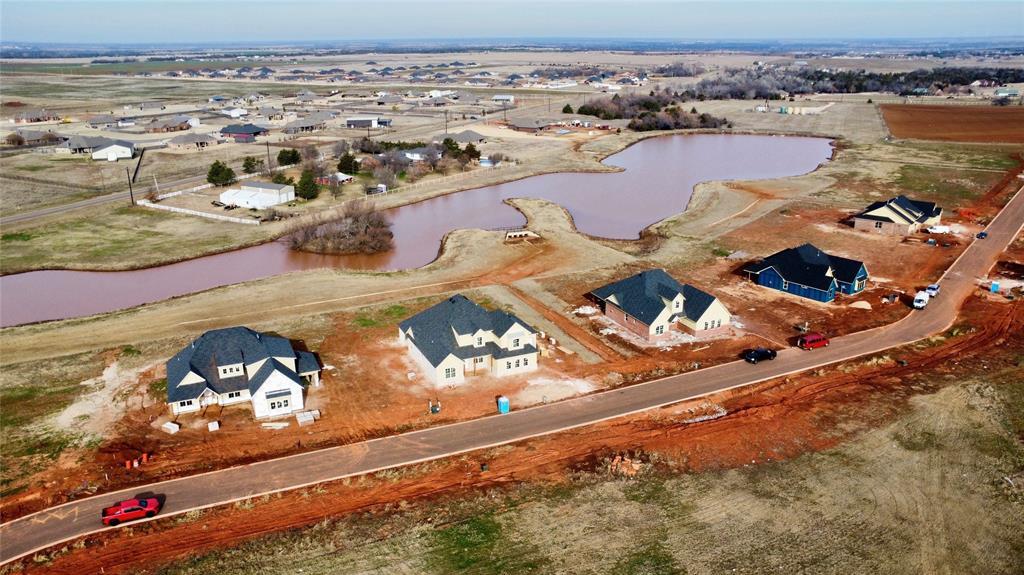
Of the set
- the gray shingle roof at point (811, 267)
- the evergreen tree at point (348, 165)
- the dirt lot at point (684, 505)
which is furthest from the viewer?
the evergreen tree at point (348, 165)

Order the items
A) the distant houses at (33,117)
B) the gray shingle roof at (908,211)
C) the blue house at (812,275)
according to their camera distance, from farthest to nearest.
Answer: the distant houses at (33,117)
the gray shingle roof at (908,211)
the blue house at (812,275)

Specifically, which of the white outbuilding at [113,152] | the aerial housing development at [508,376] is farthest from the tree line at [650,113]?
the white outbuilding at [113,152]

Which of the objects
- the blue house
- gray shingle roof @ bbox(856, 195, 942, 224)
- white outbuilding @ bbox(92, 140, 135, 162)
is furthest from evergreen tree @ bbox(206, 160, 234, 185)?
gray shingle roof @ bbox(856, 195, 942, 224)

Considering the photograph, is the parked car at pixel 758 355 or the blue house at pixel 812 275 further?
the blue house at pixel 812 275

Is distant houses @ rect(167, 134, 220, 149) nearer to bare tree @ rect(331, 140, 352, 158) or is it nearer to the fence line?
bare tree @ rect(331, 140, 352, 158)

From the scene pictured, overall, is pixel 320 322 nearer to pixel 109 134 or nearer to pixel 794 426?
pixel 794 426

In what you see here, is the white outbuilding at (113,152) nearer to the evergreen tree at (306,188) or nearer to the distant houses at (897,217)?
the evergreen tree at (306,188)
